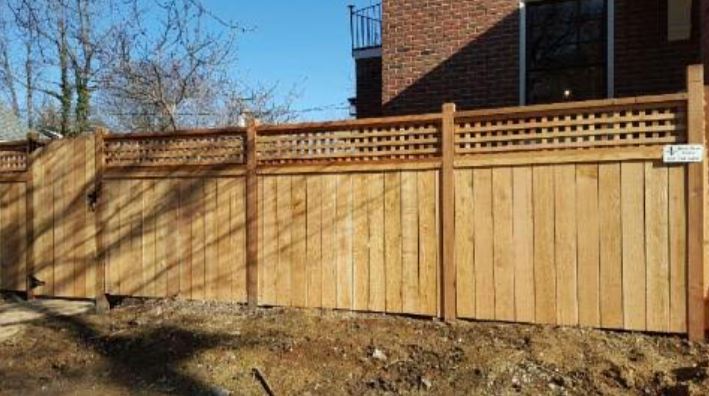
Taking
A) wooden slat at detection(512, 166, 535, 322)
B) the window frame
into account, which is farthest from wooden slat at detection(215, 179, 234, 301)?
the window frame

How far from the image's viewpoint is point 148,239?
7.64 m

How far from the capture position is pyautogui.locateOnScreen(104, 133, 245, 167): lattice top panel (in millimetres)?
7270

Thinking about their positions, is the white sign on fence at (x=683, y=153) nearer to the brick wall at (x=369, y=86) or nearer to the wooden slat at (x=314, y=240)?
the wooden slat at (x=314, y=240)

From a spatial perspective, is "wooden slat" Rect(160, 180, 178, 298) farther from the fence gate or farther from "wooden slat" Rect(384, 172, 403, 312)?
"wooden slat" Rect(384, 172, 403, 312)

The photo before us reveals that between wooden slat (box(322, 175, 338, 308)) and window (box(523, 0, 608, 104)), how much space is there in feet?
12.5

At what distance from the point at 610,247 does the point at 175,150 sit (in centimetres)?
441

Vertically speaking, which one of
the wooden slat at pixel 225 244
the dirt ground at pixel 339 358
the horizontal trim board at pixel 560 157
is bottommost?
the dirt ground at pixel 339 358

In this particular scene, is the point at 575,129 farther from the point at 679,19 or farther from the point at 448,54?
the point at 448,54

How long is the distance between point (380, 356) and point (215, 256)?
7.68 ft

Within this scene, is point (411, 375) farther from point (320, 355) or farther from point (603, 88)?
point (603, 88)

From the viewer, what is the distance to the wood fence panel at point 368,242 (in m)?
6.35

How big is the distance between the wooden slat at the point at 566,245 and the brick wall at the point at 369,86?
7.04m

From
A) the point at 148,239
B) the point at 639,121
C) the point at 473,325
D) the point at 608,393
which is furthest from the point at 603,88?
the point at 148,239

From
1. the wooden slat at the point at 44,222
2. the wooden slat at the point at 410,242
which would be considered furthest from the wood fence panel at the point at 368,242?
the wooden slat at the point at 44,222
